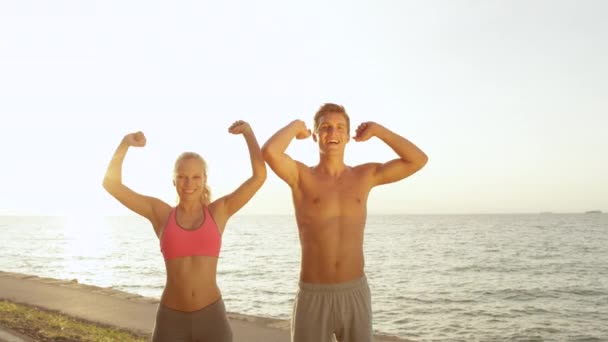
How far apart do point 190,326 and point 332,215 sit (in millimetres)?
1148

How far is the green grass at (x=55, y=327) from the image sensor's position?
8.37m

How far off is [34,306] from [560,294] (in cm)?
2690

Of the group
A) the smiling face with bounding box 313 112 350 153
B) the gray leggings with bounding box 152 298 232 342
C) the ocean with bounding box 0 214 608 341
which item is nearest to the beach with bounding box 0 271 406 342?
the gray leggings with bounding box 152 298 232 342

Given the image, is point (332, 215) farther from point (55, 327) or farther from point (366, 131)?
point (55, 327)

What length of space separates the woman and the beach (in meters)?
5.53

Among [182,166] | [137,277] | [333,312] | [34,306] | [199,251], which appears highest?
[182,166]

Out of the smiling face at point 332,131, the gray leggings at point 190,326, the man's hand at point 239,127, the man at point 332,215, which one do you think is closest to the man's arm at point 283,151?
the man at point 332,215

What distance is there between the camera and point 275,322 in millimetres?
10094

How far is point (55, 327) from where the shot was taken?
920cm

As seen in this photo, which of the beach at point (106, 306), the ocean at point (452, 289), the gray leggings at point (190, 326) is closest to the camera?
the gray leggings at point (190, 326)

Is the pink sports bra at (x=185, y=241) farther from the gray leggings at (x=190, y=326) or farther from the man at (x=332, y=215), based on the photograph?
the man at (x=332, y=215)

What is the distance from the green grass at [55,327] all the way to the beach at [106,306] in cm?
34

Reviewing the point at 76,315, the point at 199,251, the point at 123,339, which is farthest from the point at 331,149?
the point at 76,315

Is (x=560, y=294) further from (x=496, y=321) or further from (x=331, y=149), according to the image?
(x=331, y=149)
